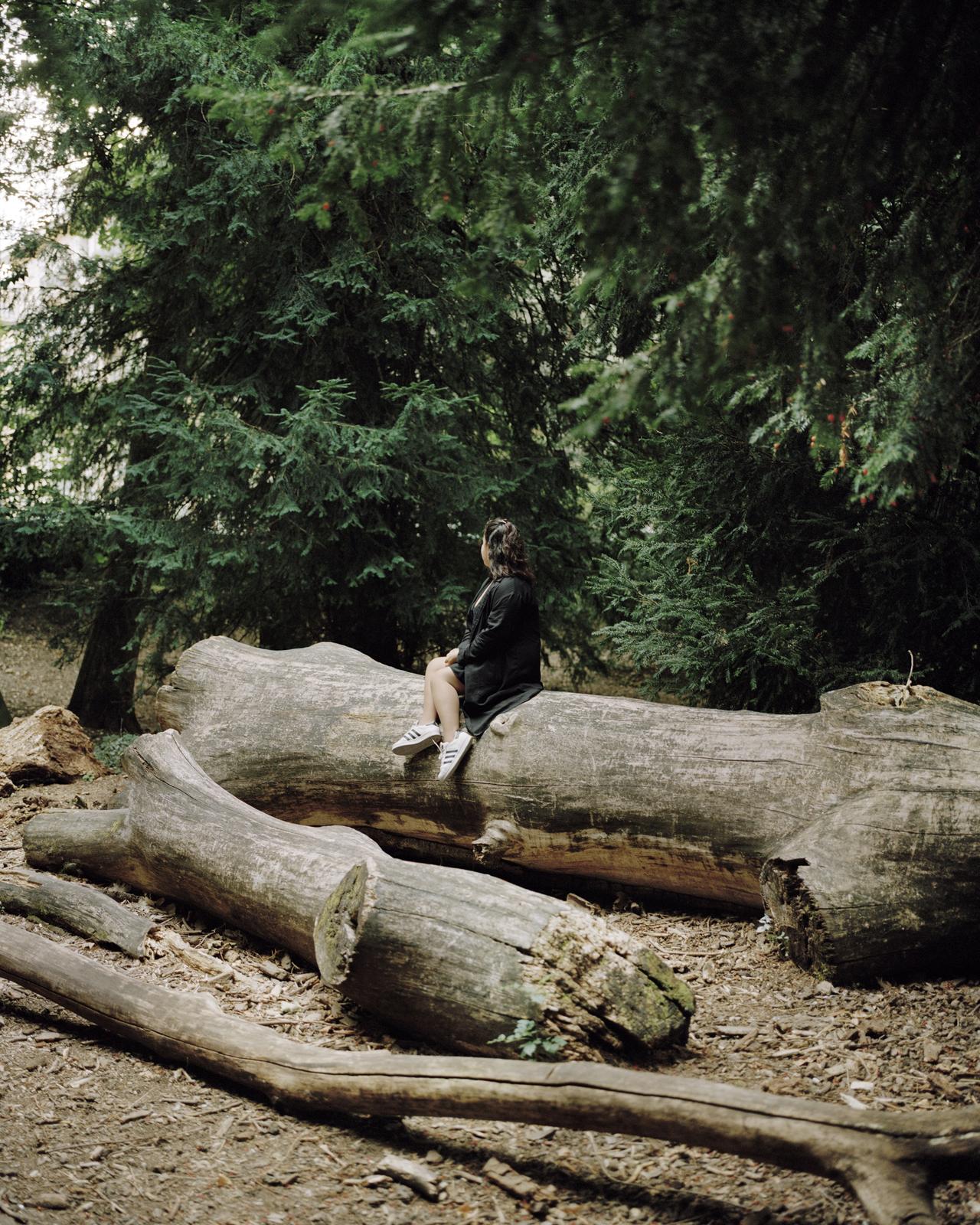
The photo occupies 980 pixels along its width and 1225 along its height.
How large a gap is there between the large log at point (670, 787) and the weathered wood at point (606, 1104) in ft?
6.09

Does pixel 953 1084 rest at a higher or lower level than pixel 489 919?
lower

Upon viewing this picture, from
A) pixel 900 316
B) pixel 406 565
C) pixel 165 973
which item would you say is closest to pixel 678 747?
pixel 900 316

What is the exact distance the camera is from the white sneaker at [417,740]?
20.9 ft

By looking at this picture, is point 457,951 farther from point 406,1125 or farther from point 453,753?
point 453,753

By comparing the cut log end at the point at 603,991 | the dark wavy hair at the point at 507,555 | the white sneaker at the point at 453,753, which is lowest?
the cut log end at the point at 603,991

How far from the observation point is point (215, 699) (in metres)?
7.38

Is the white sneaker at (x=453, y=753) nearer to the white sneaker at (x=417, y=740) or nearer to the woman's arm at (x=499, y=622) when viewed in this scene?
the white sneaker at (x=417, y=740)

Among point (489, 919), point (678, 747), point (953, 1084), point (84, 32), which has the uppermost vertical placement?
point (84, 32)

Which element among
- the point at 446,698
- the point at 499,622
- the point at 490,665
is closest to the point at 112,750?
the point at 446,698

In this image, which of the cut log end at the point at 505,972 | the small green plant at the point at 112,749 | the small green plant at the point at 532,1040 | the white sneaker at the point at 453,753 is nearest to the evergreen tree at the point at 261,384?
the small green plant at the point at 112,749

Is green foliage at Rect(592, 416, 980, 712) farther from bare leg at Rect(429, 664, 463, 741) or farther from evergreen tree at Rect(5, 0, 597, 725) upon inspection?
evergreen tree at Rect(5, 0, 597, 725)

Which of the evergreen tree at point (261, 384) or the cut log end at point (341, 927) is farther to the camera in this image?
the evergreen tree at point (261, 384)

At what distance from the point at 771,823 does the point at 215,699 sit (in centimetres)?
427

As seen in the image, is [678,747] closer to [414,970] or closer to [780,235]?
[414,970]
